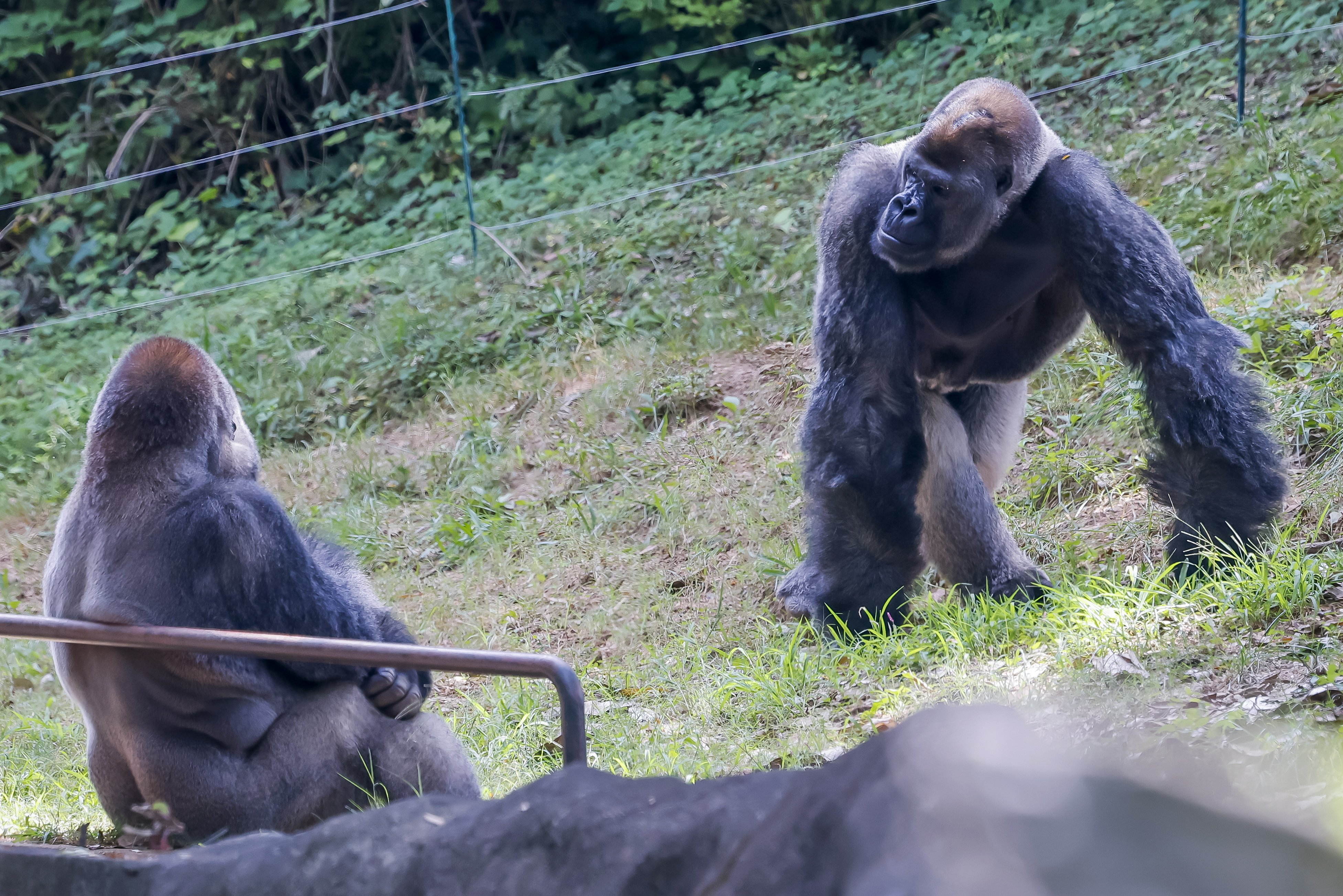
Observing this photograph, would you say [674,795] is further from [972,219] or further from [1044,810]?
[972,219]

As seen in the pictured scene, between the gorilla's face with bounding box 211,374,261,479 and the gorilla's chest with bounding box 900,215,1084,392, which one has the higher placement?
the gorilla's face with bounding box 211,374,261,479

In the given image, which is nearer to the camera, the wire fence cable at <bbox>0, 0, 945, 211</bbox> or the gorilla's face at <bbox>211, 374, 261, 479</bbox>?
the gorilla's face at <bbox>211, 374, 261, 479</bbox>

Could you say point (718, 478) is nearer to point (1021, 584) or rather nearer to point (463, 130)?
point (1021, 584)

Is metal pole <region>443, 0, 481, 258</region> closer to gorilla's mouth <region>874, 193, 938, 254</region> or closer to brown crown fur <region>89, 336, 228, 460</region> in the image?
gorilla's mouth <region>874, 193, 938, 254</region>

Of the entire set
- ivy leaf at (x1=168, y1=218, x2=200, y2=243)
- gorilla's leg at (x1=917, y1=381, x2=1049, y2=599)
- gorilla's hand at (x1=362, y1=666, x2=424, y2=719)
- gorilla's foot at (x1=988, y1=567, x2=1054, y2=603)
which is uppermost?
ivy leaf at (x1=168, y1=218, x2=200, y2=243)

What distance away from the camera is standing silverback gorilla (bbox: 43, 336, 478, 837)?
2879 mm

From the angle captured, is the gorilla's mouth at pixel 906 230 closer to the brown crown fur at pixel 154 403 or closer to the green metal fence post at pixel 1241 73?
the brown crown fur at pixel 154 403

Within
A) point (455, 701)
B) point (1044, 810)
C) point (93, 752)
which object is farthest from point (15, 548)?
point (1044, 810)

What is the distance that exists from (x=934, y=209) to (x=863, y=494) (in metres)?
0.85

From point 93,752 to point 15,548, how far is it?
4.01 meters

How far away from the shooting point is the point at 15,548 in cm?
651

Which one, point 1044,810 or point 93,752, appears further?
point 93,752

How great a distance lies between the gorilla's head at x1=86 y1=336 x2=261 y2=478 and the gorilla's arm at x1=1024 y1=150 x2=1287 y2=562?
238 cm

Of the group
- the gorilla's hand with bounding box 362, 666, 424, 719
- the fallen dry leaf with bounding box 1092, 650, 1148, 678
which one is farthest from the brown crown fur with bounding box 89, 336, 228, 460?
the fallen dry leaf with bounding box 1092, 650, 1148, 678
